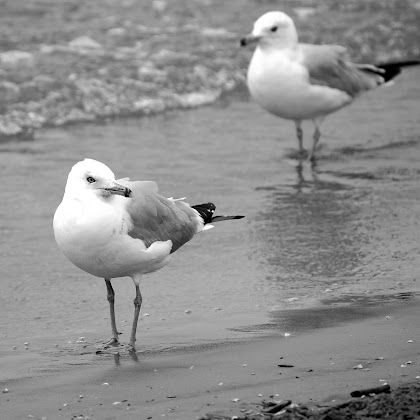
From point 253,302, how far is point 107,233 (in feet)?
3.67

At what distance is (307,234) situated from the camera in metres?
7.70

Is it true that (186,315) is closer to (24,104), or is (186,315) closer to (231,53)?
(24,104)

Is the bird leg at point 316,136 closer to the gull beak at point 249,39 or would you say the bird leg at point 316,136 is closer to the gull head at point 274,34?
the gull head at point 274,34

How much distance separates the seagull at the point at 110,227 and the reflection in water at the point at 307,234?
89 centimetres

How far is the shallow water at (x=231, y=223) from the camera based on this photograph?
249 inches

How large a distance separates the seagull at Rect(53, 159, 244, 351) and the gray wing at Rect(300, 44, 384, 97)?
14.5 ft

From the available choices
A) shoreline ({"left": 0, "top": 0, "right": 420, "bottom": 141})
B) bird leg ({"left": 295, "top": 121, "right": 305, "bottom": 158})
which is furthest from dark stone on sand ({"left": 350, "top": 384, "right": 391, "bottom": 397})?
shoreline ({"left": 0, "top": 0, "right": 420, "bottom": 141})

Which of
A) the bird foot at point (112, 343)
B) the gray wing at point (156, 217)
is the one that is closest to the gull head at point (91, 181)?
the gray wing at point (156, 217)

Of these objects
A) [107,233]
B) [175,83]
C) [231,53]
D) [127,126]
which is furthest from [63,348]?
[231,53]

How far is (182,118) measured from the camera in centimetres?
1145

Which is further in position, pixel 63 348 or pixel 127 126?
pixel 127 126

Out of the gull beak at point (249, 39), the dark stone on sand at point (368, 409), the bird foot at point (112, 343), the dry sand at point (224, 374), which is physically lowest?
the bird foot at point (112, 343)

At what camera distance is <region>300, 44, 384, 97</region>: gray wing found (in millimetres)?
10391

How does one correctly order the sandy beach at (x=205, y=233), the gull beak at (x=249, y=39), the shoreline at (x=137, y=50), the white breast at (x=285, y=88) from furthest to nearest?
the shoreline at (x=137, y=50) < the gull beak at (x=249, y=39) < the white breast at (x=285, y=88) < the sandy beach at (x=205, y=233)
